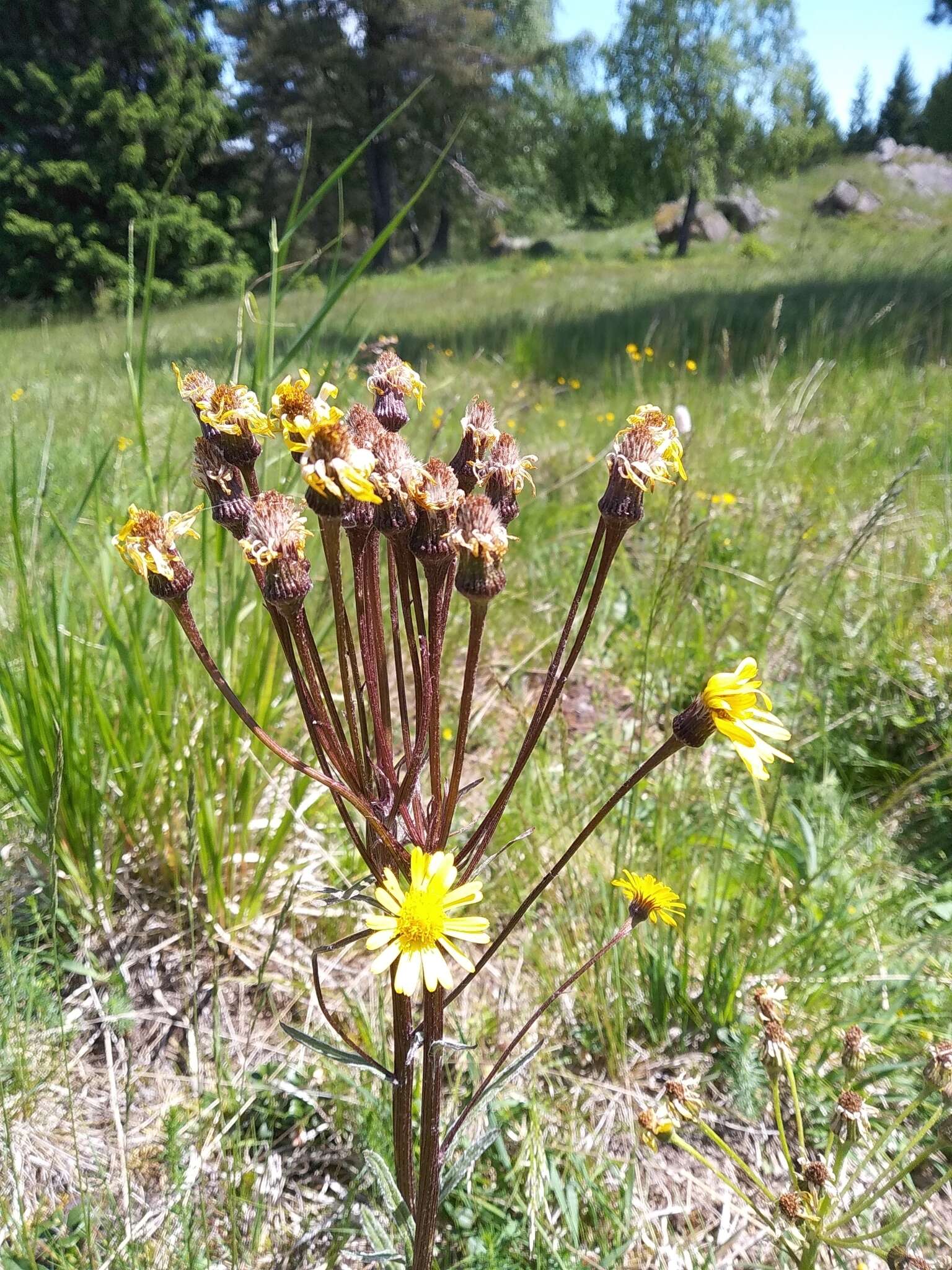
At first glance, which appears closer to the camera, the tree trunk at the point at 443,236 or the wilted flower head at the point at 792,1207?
the wilted flower head at the point at 792,1207

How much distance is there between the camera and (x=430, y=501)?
68 centimetres

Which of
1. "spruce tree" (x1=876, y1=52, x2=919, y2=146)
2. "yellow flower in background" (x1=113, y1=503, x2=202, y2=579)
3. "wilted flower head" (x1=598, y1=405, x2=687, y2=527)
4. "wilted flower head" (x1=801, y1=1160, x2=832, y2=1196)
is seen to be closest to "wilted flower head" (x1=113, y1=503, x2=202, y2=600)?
"yellow flower in background" (x1=113, y1=503, x2=202, y2=579)

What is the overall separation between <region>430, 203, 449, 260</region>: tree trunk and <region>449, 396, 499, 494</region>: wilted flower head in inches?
1213

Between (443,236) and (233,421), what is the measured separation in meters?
34.3

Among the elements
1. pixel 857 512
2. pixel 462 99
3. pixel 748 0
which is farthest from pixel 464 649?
pixel 748 0

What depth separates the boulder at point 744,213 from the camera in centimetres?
2548

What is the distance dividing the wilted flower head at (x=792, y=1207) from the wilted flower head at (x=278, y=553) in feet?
2.81

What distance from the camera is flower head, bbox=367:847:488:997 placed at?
2.13 feet

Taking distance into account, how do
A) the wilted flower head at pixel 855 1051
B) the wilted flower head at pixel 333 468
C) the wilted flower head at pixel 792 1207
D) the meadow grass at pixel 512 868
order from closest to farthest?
the wilted flower head at pixel 333 468
the wilted flower head at pixel 792 1207
the wilted flower head at pixel 855 1051
the meadow grass at pixel 512 868

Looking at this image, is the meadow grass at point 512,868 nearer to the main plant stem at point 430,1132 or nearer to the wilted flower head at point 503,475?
the main plant stem at point 430,1132

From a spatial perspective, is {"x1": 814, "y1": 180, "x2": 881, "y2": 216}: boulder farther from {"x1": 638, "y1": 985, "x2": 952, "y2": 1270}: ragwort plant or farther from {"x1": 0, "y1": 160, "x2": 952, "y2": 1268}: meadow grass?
{"x1": 638, "y1": 985, "x2": 952, "y2": 1270}: ragwort plant

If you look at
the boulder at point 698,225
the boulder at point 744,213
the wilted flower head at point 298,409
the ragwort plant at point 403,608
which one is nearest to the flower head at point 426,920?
the ragwort plant at point 403,608

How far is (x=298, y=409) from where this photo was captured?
0.74 m

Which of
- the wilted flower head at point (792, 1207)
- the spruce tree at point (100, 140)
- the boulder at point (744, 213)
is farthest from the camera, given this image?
the boulder at point (744, 213)
